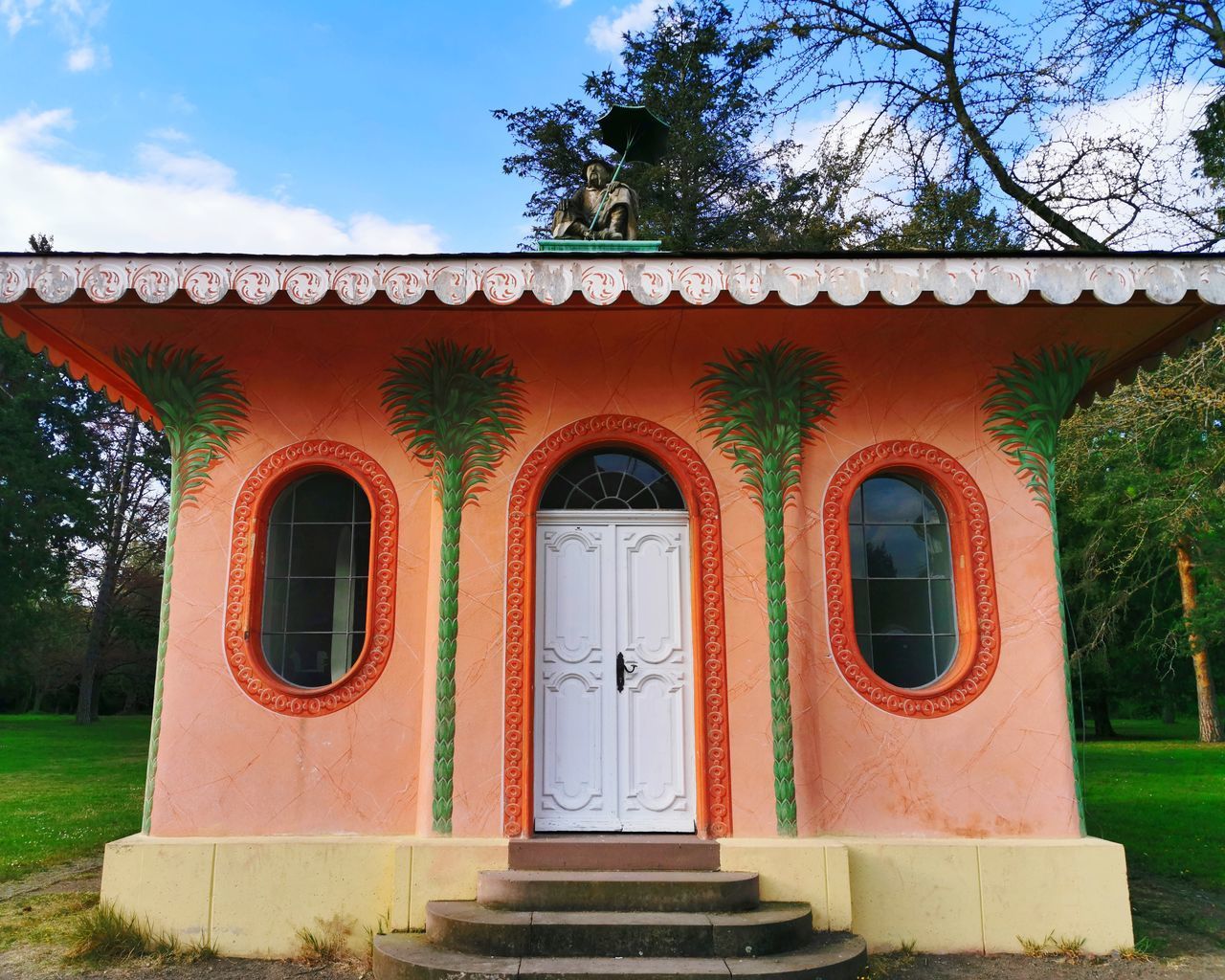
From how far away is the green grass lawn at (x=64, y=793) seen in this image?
951cm

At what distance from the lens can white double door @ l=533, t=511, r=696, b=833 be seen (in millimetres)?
6066

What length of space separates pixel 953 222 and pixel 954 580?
934 centimetres

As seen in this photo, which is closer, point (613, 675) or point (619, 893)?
point (619, 893)

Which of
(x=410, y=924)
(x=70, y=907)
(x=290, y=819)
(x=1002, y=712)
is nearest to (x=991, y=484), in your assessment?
(x=1002, y=712)

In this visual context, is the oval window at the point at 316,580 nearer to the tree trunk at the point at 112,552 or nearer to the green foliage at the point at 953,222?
the green foliage at the point at 953,222

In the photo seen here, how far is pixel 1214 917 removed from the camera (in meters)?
6.75

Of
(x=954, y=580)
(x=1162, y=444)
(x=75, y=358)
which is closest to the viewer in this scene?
(x=954, y=580)

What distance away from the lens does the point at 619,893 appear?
5.35m

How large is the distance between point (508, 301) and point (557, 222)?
210cm

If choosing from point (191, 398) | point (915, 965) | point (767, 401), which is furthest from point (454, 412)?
point (915, 965)

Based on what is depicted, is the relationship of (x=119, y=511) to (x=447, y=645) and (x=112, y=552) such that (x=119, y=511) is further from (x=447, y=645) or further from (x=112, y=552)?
(x=447, y=645)

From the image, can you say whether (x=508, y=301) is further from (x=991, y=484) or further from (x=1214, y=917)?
(x=1214, y=917)

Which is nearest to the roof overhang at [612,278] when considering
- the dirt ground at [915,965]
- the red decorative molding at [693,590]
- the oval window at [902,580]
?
the red decorative molding at [693,590]

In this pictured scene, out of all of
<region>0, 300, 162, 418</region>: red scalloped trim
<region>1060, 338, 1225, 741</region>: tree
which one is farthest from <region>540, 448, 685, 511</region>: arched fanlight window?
<region>1060, 338, 1225, 741</region>: tree
